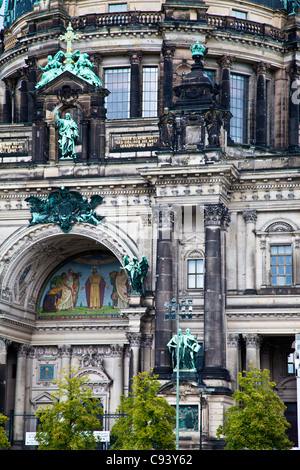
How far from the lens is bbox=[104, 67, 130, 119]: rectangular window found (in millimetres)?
57125

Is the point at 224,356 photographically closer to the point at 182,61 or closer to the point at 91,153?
the point at 91,153

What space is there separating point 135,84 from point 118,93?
1.42 meters

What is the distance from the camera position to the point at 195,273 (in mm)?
46531

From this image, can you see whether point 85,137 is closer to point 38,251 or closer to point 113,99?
point 38,251

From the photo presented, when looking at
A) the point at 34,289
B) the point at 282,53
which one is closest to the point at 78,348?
the point at 34,289

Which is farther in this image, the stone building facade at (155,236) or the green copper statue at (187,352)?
the stone building facade at (155,236)

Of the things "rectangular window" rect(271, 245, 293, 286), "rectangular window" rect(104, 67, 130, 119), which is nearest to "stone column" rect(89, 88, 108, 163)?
"rectangular window" rect(104, 67, 130, 119)

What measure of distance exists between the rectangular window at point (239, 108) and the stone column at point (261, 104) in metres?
0.82

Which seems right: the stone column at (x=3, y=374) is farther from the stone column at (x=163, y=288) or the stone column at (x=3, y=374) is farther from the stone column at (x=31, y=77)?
the stone column at (x=31, y=77)

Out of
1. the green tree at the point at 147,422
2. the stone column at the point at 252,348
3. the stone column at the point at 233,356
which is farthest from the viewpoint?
the stone column at the point at 252,348

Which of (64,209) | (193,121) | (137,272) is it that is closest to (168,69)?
(193,121)

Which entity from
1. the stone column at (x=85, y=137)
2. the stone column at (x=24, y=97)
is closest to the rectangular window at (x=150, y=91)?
the stone column at (x=24, y=97)

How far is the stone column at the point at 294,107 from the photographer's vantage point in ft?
189

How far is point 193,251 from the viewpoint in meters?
46.5
